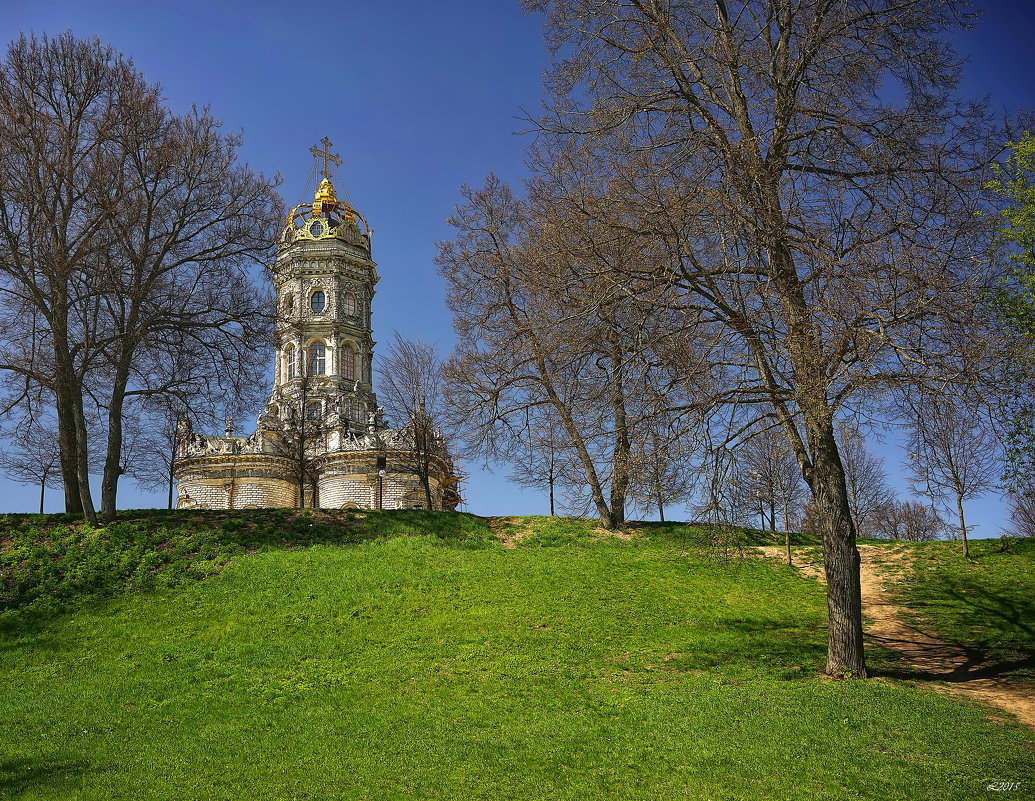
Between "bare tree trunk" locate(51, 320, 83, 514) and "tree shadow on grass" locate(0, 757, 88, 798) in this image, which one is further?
"bare tree trunk" locate(51, 320, 83, 514)

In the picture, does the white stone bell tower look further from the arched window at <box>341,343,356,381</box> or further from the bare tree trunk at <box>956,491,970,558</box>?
the bare tree trunk at <box>956,491,970,558</box>

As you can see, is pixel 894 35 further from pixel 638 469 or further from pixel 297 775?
pixel 297 775

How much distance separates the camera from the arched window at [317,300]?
46531mm

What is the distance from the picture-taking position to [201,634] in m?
15.5

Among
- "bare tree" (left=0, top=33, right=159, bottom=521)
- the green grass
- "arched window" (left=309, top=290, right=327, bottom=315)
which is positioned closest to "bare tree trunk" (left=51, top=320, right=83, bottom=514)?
"bare tree" (left=0, top=33, right=159, bottom=521)

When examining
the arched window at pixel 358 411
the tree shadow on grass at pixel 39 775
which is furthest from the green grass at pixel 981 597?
the arched window at pixel 358 411

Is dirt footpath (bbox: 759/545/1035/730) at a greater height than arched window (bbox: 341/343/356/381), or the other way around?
arched window (bbox: 341/343/356/381)

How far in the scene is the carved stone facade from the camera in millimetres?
39312

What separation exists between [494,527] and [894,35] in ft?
53.0

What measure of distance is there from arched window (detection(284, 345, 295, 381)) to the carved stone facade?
0.06m

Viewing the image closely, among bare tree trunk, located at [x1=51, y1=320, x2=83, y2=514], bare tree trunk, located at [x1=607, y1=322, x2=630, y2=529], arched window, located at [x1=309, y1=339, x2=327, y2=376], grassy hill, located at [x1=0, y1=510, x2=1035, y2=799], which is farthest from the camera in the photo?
arched window, located at [x1=309, y1=339, x2=327, y2=376]

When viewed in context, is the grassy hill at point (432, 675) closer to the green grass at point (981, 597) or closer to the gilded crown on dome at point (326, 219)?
the green grass at point (981, 597)

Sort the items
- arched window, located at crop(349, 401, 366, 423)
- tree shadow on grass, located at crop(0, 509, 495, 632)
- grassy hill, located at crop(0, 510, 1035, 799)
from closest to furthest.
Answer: grassy hill, located at crop(0, 510, 1035, 799)
tree shadow on grass, located at crop(0, 509, 495, 632)
arched window, located at crop(349, 401, 366, 423)

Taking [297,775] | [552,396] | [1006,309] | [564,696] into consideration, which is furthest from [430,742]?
[552,396]
